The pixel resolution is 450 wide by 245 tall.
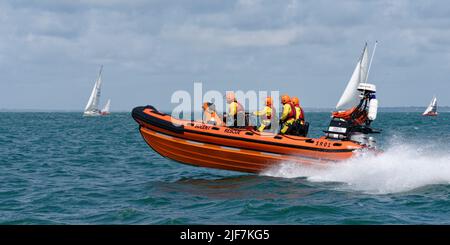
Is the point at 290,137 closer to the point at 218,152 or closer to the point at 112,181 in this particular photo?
the point at 218,152

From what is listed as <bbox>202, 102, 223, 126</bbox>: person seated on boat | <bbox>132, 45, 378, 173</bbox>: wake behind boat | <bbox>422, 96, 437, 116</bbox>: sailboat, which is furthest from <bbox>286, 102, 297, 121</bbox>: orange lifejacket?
<bbox>422, 96, 437, 116</bbox>: sailboat

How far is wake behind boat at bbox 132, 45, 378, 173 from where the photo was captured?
451 inches

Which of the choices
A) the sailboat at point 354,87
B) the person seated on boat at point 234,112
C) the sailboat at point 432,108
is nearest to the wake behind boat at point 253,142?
the person seated on boat at point 234,112

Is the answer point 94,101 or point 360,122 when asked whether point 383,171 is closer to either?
point 360,122

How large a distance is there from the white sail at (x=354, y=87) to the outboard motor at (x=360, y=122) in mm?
4882

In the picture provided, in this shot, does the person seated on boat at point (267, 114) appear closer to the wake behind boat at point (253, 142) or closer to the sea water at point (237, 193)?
the wake behind boat at point (253, 142)

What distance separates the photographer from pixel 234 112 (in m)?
11.9

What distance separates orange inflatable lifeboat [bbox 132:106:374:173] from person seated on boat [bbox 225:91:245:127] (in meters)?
0.26

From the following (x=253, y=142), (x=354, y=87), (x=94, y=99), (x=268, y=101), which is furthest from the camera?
(x=94, y=99)

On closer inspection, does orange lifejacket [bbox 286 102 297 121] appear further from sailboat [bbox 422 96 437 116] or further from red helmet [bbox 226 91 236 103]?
sailboat [bbox 422 96 437 116]

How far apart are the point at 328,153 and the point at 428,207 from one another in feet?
9.92

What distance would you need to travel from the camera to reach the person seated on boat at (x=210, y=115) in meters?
12.0

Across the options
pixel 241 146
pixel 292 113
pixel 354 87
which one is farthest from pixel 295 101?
pixel 354 87

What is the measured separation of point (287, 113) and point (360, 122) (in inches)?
58.2
